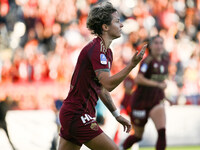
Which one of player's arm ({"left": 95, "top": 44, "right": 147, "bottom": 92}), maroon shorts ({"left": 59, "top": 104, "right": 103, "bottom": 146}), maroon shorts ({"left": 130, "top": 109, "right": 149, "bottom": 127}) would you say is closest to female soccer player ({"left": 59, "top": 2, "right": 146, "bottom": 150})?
maroon shorts ({"left": 59, "top": 104, "right": 103, "bottom": 146})

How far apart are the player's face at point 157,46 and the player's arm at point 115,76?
343 cm

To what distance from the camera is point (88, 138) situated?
3.95m

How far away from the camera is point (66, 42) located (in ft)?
50.2

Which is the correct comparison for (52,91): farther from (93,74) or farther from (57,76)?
(93,74)

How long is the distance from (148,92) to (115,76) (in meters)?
3.73

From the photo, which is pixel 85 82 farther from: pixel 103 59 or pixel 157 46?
pixel 157 46

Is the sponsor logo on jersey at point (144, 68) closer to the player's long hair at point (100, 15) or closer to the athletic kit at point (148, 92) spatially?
the athletic kit at point (148, 92)

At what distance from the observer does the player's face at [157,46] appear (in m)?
7.05

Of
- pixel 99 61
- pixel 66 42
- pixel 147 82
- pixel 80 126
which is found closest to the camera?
pixel 99 61

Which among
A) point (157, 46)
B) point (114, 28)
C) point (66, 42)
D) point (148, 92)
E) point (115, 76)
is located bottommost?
point (66, 42)

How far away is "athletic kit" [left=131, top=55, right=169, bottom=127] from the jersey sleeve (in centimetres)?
331

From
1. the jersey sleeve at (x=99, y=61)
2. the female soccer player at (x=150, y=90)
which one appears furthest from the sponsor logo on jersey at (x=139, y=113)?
the jersey sleeve at (x=99, y=61)

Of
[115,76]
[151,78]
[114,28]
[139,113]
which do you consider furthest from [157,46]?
[115,76]

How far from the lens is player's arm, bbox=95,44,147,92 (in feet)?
11.5
